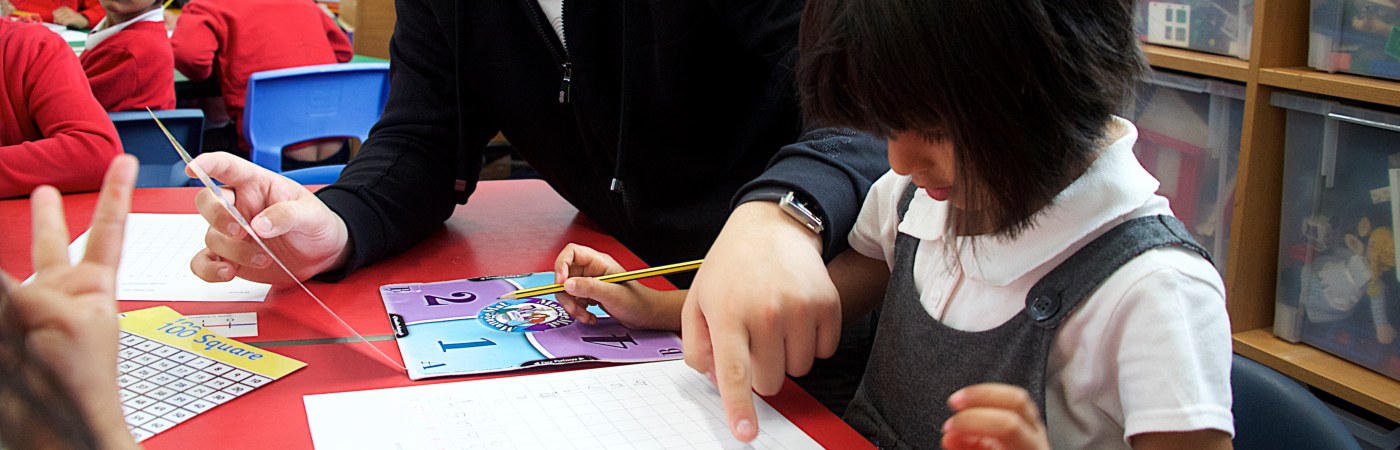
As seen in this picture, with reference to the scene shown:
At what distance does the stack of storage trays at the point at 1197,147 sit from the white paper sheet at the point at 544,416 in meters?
1.14

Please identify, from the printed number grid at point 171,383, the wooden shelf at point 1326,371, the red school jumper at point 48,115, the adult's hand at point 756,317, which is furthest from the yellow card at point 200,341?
the wooden shelf at point 1326,371

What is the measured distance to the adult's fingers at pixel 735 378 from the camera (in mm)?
673

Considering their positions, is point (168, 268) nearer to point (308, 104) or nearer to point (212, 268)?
point (212, 268)

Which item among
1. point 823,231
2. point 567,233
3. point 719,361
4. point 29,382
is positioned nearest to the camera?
point 29,382

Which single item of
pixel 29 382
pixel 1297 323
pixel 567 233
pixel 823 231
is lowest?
pixel 1297 323

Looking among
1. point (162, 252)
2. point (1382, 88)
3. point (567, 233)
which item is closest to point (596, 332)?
point (567, 233)

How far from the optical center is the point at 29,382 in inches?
13.4

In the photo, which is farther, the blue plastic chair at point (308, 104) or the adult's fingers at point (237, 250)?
the blue plastic chair at point (308, 104)

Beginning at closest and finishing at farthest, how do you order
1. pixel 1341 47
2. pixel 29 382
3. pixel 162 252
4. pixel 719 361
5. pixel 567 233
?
pixel 29 382
pixel 719 361
pixel 162 252
pixel 567 233
pixel 1341 47

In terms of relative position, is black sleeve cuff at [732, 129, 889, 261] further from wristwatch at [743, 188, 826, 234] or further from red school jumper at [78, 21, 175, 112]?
red school jumper at [78, 21, 175, 112]

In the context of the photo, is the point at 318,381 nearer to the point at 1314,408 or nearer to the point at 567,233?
the point at 567,233

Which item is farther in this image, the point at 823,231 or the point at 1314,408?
the point at 823,231

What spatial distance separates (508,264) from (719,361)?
46 centimetres

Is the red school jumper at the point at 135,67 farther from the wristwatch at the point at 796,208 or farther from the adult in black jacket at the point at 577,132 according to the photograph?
the wristwatch at the point at 796,208
